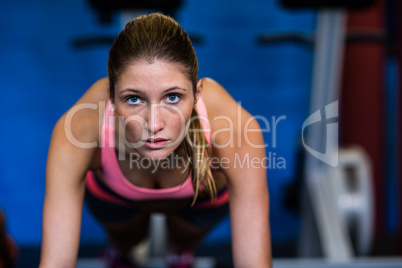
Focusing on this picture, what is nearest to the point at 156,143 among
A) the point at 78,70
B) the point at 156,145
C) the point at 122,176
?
the point at 156,145

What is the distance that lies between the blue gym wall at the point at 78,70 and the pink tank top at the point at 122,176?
1.20 meters

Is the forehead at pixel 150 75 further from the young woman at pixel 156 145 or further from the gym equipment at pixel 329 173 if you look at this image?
the gym equipment at pixel 329 173

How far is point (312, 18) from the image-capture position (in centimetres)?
223

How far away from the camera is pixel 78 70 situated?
7.29 ft

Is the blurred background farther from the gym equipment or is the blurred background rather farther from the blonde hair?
the blonde hair

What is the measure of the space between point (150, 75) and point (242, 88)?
158 centimetres

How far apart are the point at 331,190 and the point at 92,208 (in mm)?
1014

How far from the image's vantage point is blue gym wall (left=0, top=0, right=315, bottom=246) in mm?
2195

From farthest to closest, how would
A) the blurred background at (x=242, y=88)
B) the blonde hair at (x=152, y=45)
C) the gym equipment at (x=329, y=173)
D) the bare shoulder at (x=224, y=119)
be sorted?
the blurred background at (x=242, y=88) < the gym equipment at (x=329, y=173) < the bare shoulder at (x=224, y=119) < the blonde hair at (x=152, y=45)

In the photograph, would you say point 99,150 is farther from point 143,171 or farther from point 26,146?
point 26,146

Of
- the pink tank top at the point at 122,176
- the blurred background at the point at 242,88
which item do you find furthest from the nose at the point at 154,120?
the blurred background at the point at 242,88

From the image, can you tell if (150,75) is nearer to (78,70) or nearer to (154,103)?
(154,103)

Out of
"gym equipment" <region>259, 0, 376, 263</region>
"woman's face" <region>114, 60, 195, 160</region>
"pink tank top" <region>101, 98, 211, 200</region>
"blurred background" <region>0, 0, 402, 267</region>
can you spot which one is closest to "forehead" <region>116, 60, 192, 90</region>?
"woman's face" <region>114, 60, 195, 160</region>

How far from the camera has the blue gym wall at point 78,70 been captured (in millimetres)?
2195
